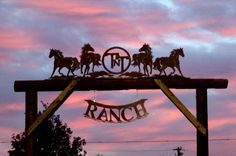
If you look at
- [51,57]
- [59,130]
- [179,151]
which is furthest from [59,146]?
[179,151]

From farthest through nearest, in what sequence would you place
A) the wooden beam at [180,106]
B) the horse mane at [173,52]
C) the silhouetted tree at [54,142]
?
1. the silhouetted tree at [54,142]
2. the horse mane at [173,52]
3. the wooden beam at [180,106]

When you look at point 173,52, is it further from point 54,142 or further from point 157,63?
point 54,142

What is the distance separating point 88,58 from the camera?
18.2m

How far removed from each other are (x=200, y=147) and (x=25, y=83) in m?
4.22

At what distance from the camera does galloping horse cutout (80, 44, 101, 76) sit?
712 inches

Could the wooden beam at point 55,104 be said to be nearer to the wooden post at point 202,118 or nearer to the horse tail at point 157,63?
the horse tail at point 157,63

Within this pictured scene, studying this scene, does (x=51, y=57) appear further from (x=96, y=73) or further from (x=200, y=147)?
(x=200, y=147)

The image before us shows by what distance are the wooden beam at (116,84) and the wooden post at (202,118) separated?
0.18 metres

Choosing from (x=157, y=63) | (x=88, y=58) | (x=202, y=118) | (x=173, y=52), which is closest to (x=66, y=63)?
(x=88, y=58)

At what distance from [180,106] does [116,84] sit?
60.1 inches

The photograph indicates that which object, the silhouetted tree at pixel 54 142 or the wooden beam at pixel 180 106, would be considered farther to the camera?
the silhouetted tree at pixel 54 142

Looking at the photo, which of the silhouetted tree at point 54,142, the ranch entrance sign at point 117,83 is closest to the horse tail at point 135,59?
the ranch entrance sign at point 117,83

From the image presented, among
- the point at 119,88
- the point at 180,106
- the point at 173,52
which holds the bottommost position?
the point at 180,106

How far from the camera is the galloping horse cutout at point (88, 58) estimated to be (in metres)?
18.1
